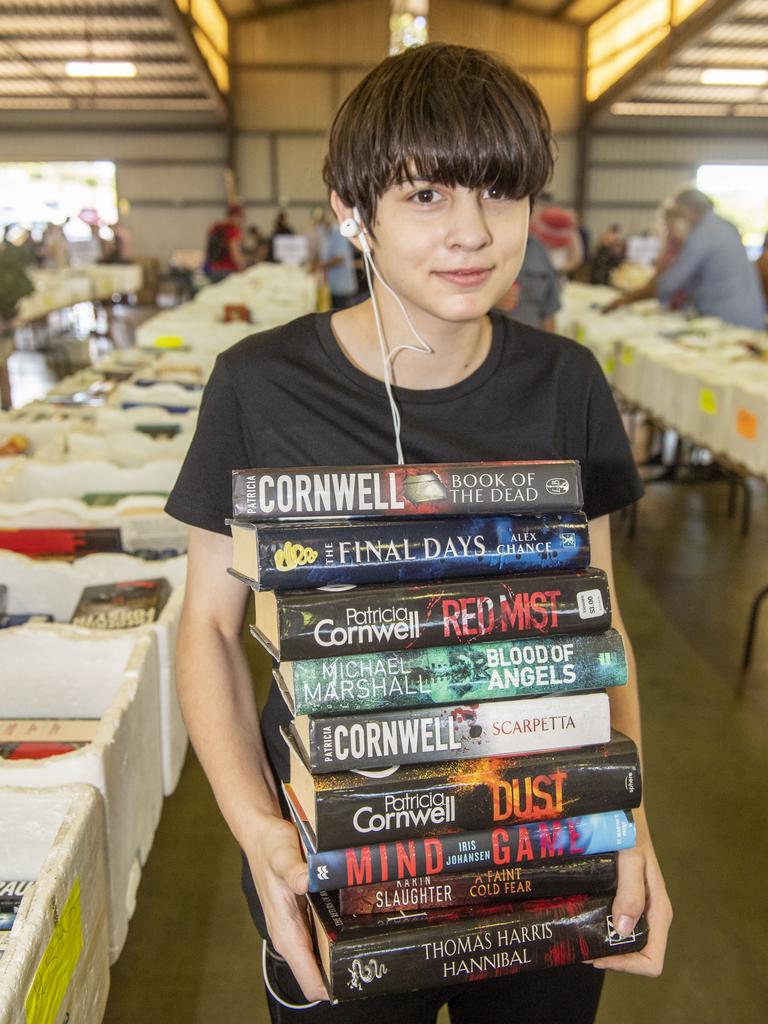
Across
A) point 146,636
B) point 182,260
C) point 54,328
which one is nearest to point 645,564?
point 146,636

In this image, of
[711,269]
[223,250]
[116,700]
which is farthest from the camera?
[223,250]

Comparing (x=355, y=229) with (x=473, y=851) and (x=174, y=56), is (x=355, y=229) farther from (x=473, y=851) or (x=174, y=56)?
(x=174, y=56)

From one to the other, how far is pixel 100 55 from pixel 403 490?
49.7 feet

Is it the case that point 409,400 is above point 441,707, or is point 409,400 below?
above

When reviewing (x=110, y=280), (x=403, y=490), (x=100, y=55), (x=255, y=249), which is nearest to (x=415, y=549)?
(x=403, y=490)

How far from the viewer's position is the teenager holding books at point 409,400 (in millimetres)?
791

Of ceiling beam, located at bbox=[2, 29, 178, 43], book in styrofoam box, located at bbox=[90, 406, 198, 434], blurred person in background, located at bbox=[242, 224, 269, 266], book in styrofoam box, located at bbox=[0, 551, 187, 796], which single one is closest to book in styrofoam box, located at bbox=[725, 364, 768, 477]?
book in styrofoam box, located at bbox=[90, 406, 198, 434]

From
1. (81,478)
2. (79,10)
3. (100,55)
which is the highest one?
(79,10)

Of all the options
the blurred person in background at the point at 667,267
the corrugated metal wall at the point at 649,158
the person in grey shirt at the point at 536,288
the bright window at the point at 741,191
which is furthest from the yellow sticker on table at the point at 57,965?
the bright window at the point at 741,191

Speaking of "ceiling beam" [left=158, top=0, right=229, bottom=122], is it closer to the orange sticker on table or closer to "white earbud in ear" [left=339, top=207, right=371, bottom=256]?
the orange sticker on table

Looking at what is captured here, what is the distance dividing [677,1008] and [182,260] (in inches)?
586

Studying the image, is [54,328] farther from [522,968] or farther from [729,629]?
[522,968]

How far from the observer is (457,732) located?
726mm

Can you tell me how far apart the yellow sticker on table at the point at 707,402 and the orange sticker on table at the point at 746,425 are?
0.19 m
